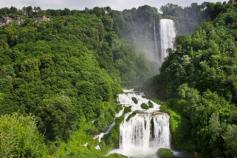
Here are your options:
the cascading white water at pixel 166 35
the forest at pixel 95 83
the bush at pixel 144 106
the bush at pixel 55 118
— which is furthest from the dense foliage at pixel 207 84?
the cascading white water at pixel 166 35

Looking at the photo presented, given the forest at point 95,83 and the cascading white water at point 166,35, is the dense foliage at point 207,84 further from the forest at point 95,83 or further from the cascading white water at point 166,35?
the cascading white water at point 166,35

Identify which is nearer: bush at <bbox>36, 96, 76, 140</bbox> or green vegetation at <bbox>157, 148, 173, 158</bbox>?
green vegetation at <bbox>157, 148, 173, 158</bbox>

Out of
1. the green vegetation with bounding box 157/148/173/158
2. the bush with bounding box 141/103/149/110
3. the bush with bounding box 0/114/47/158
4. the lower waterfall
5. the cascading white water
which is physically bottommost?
the green vegetation with bounding box 157/148/173/158

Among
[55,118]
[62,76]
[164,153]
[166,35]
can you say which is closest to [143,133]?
[164,153]

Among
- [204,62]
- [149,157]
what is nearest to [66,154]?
[149,157]

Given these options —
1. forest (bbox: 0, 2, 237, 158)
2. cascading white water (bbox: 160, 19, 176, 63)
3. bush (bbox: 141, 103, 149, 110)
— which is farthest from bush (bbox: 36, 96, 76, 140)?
cascading white water (bbox: 160, 19, 176, 63)

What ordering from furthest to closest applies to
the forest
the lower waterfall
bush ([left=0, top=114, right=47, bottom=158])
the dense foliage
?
the lower waterfall < the forest < the dense foliage < bush ([left=0, top=114, right=47, bottom=158])

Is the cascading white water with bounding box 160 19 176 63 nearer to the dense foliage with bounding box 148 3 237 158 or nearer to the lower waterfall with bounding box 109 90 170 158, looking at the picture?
the dense foliage with bounding box 148 3 237 158
